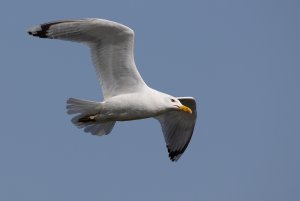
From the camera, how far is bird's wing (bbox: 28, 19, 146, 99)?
14.3 m

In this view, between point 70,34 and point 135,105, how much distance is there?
158 centimetres

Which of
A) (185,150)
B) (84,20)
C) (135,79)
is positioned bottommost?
(185,150)

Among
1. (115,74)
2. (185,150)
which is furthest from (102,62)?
(185,150)

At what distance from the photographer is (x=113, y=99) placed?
14695 millimetres

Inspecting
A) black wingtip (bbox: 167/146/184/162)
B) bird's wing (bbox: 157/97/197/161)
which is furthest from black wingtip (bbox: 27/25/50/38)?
black wingtip (bbox: 167/146/184/162)

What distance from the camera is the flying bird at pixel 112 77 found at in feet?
46.9

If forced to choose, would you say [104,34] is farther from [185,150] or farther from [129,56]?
[185,150]

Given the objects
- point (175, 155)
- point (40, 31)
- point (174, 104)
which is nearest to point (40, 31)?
point (40, 31)

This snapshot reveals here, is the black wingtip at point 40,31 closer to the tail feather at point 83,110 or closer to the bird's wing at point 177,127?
the tail feather at point 83,110

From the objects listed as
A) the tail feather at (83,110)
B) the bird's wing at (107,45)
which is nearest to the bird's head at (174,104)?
the bird's wing at (107,45)

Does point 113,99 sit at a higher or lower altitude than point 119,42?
lower

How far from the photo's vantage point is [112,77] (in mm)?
14812

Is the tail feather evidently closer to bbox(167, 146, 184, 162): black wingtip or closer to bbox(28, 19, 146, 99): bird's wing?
bbox(28, 19, 146, 99): bird's wing

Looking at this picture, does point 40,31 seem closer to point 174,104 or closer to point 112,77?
point 112,77
